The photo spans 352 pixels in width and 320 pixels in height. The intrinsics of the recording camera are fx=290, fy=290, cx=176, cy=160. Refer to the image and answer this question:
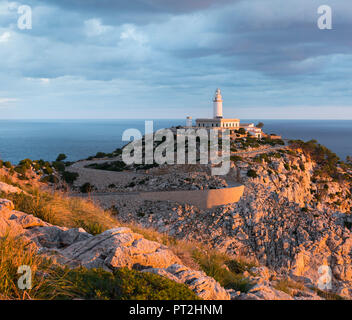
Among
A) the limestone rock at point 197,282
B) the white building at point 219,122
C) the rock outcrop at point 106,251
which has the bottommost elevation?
the limestone rock at point 197,282

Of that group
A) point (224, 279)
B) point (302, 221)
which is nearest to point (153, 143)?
point (302, 221)

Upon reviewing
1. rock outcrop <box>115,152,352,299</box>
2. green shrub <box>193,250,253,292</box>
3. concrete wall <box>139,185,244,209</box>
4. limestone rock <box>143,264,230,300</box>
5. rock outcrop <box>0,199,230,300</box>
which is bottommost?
rock outcrop <box>115,152,352,299</box>

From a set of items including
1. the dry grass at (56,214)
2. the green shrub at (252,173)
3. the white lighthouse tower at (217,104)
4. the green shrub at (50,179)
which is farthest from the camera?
the white lighthouse tower at (217,104)

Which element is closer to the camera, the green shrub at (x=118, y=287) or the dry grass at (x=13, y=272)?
the dry grass at (x=13, y=272)

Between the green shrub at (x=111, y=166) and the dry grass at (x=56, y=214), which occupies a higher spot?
the dry grass at (x=56, y=214)

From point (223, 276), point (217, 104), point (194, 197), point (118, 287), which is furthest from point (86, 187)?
point (217, 104)

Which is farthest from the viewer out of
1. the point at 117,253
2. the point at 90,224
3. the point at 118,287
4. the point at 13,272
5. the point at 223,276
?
the point at 90,224

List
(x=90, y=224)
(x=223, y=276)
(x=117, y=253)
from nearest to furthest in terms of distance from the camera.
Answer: (x=117, y=253) < (x=223, y=276) < (x=90, y=224)

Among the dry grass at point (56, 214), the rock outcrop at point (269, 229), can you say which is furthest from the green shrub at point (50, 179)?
the dry grass at point (56, 214)

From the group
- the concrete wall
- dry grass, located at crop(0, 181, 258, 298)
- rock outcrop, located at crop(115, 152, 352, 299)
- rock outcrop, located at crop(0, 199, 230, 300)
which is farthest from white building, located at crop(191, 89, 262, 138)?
rock outcrop, located at crop(0, 199, 230, 300)

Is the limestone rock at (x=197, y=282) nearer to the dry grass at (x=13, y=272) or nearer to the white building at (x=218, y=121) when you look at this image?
the dry grass at (x=13, y=272)

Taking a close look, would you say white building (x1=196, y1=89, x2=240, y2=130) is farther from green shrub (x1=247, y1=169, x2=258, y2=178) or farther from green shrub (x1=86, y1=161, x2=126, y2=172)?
green shrub (x1=86, y1=161, x2=126, y2=172)

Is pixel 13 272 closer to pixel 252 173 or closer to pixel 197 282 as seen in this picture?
pixel 197 282
